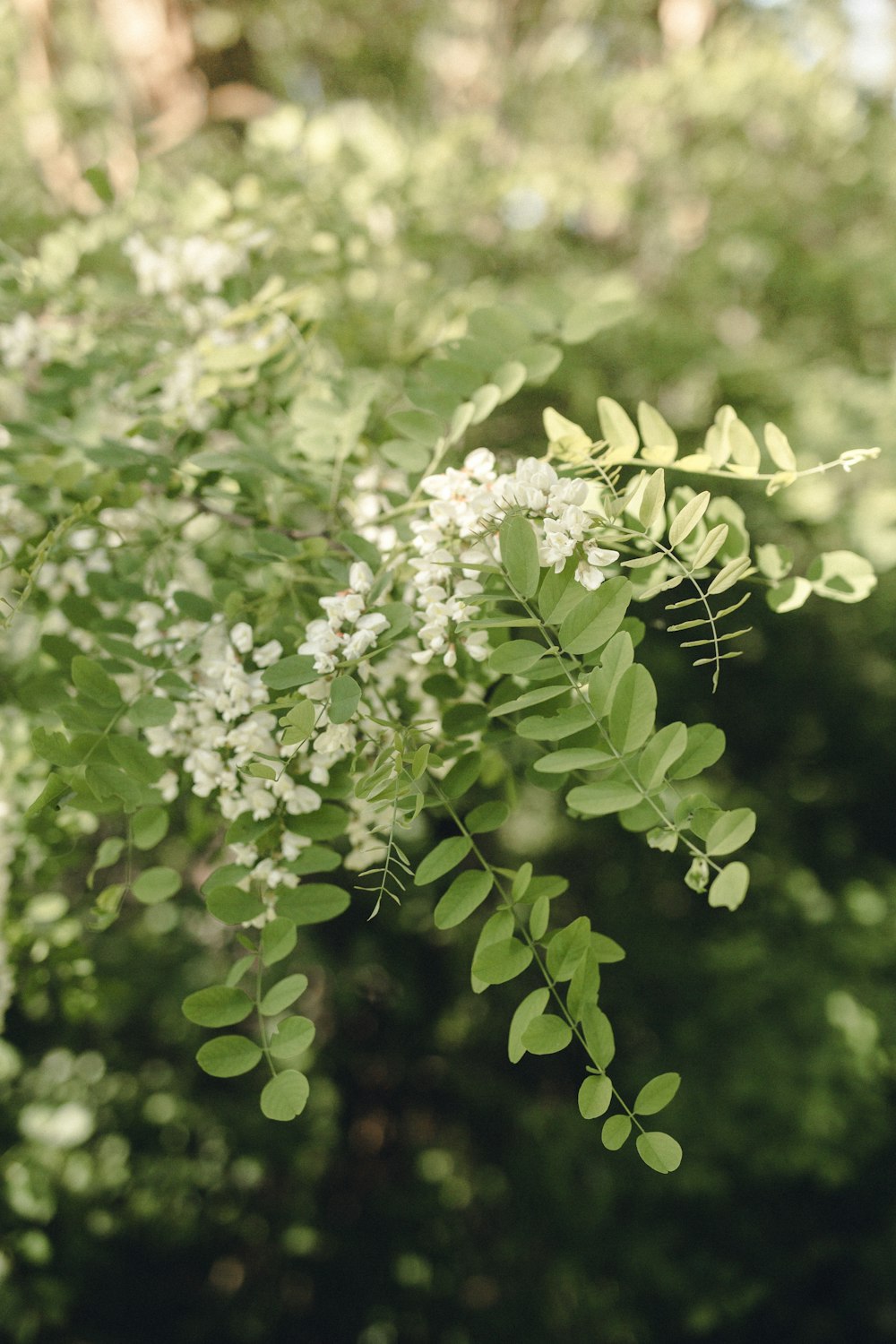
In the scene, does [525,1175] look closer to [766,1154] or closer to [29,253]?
[766,1154]

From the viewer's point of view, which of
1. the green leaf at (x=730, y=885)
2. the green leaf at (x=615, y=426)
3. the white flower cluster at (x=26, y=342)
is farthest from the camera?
the white flower cluster at (x=26, y=342)

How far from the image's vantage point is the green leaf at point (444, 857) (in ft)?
2.40

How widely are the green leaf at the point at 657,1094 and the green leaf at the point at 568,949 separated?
10 cm

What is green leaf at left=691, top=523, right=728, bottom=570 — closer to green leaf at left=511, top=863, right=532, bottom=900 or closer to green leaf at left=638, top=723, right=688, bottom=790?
green leaf at left=638, top=723, right=688, bottom=790

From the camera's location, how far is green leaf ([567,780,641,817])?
68 cm

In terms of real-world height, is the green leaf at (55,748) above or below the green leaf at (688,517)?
below

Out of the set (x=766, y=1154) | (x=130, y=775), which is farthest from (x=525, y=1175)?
(x=130, y=775)

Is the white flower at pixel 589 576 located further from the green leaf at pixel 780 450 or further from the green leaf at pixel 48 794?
the green leaf at pixel 48 794

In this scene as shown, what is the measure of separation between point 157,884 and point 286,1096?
29 cm

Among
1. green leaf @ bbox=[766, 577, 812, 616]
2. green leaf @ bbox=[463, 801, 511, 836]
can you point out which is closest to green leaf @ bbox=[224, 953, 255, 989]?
green leaf @ bbox=[463, 801, 511, 836]

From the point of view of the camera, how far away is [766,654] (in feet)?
10.2

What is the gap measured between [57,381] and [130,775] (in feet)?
2.10

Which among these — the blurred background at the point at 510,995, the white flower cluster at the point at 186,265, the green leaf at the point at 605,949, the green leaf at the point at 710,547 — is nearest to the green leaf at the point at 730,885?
the green leaf at the point at 605,949

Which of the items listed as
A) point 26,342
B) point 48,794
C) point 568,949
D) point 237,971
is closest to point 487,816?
point 568,949
